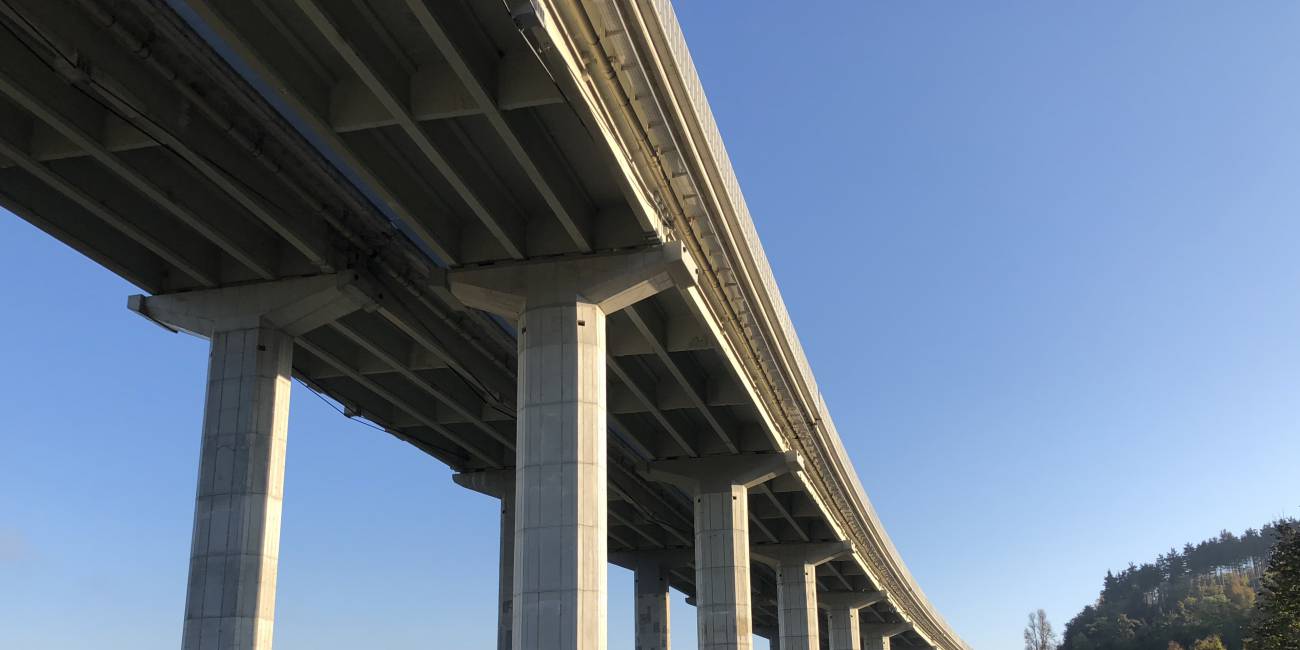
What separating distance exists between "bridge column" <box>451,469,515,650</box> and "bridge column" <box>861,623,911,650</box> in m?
53.3

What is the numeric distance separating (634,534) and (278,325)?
113 ft

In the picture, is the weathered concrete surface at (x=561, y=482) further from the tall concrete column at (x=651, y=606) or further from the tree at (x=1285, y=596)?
the tree at (x=1285, y=596)

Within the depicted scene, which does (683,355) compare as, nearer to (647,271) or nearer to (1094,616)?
(647,271)

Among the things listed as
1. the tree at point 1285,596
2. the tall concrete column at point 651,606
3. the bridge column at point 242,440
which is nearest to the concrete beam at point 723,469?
the bridge column at point 242,440

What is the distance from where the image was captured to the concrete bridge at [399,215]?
51.9 feet

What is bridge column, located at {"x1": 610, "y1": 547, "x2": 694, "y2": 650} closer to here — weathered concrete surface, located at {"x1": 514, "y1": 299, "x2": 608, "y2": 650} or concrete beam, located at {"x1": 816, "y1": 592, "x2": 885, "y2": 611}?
concrete beam, located at {"x1": 816, "y1": 592, "x2": 885, "y2": 611}

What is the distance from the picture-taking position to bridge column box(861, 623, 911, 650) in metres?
86.2

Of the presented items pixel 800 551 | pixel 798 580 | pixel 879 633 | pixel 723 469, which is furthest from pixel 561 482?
pixel 879 633

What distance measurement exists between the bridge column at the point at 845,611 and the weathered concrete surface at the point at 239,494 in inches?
2011

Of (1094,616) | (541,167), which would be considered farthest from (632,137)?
(1094,616)

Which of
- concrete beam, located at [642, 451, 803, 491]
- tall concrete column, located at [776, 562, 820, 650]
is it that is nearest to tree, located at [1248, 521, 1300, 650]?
tall concrete column, located at [776, 562, 820, 650]

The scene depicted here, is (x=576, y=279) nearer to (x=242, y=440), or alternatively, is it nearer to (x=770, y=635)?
(x=242, y=440)

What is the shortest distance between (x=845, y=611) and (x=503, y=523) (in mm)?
35371

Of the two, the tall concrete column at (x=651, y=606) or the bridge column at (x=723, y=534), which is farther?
the tall concrete column at (x=651, y=606)
